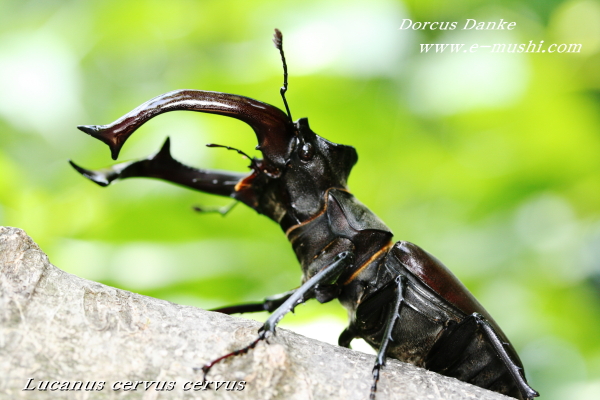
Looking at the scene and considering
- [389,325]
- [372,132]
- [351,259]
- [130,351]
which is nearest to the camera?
[130,351]

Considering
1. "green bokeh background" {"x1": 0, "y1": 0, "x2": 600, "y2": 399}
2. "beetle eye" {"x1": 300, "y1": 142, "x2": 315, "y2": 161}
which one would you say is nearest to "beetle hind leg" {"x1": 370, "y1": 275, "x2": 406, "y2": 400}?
"beetle eye" {"x1": 300, "y1": 142, "x2": 315, "y2": 161}

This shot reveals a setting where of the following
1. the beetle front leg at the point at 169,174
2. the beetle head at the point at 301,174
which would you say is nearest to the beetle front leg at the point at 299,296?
the beetle head at the point at 301,174

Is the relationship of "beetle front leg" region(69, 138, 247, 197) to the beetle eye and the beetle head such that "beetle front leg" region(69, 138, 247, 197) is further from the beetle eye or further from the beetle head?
the beetle eye

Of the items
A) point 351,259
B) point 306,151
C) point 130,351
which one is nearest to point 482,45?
point 306,151

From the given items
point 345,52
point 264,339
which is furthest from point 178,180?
point 345,52

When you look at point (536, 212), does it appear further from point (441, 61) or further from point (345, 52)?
point (345, 52)

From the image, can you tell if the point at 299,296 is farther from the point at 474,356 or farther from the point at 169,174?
the point at 169,174

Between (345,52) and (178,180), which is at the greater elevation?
(345,52)
